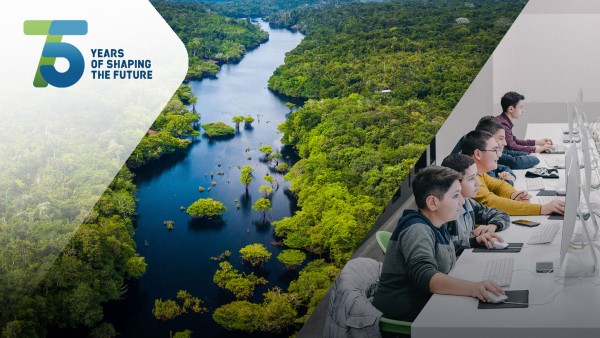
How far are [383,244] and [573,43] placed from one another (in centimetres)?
548

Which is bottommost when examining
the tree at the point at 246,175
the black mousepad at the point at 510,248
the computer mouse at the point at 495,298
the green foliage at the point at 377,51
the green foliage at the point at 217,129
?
the black mousepad at the point at 510,248

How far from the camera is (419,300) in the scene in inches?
132

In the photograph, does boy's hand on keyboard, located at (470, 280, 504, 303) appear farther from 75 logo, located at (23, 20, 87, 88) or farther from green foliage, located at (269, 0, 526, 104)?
75 logo, located at (23, 20, 87, 88)

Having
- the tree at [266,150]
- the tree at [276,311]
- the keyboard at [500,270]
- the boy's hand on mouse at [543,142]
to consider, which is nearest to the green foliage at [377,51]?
the tree at [266,150]

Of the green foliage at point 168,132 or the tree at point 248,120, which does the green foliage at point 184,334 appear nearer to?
the green foliage at point 168,132

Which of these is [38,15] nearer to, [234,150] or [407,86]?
[234,150]

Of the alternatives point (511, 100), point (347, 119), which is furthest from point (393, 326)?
point (511, 100)

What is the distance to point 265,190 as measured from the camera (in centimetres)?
372

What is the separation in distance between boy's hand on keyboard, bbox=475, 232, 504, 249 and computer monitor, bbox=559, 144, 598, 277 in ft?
1.13

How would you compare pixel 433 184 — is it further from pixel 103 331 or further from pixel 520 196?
pixel 103 331

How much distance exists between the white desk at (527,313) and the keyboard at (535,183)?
4.90 feet

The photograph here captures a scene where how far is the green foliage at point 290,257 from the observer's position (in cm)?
378

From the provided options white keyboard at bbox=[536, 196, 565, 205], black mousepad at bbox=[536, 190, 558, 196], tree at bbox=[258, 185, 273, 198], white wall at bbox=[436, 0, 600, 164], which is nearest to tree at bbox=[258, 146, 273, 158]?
tree at bbox=[258, 185, 273, 198]

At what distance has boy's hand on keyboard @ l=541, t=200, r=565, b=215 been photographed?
13.5 feet
